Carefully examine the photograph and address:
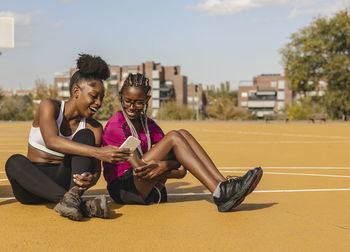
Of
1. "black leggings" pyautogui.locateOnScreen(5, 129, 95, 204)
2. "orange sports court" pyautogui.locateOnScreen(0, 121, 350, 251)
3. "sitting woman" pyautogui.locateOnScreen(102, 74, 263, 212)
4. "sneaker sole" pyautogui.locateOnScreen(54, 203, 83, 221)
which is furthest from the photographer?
"sitting woman" pyautogui.locateOnScreen(102, 74, 263, 212)

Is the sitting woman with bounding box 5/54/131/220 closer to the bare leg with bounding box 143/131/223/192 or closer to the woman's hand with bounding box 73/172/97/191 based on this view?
the woman's hand with bounding box 73/172/97/191

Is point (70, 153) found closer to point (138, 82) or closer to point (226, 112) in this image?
point (138, 82)

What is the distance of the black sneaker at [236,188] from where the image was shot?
3.93 meters

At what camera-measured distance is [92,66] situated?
4.20 metres

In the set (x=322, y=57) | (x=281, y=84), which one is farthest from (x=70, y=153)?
(x=281, y=84)

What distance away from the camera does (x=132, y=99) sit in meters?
4.33

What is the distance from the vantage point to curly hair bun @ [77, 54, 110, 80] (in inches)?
166

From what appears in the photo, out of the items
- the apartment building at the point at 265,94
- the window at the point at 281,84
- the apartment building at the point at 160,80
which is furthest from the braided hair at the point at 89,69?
the window at the point at 281,84

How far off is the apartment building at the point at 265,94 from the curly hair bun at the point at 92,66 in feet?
362

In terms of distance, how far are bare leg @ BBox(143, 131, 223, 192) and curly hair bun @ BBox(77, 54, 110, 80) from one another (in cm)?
78

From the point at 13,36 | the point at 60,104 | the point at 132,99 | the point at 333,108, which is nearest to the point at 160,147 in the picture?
the point at 132,99

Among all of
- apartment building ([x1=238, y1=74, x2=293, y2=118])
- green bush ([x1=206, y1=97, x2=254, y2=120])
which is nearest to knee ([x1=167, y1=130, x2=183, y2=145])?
green bush ([x1=206, y1=97, x2=254, y2=120])

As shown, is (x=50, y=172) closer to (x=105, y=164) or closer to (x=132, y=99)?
(x=105, y=164)

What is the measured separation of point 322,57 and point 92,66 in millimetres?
40550
